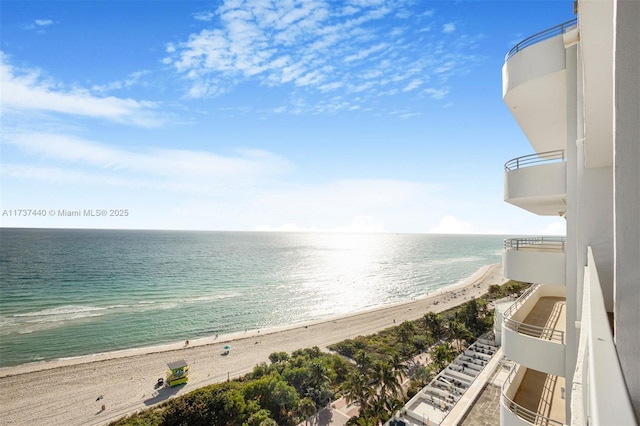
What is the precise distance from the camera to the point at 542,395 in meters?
9.76

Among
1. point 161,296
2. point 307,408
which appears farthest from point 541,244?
point 161,296

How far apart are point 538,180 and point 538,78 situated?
2.41 metres

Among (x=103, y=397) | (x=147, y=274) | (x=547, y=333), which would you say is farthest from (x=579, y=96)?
(x=147, y=274)

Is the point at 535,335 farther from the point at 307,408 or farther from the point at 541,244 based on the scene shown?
the point at 307,408

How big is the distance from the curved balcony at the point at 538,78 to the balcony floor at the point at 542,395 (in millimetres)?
7886

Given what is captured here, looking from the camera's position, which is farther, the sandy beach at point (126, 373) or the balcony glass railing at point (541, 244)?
the sandy beach at point (126, 373)

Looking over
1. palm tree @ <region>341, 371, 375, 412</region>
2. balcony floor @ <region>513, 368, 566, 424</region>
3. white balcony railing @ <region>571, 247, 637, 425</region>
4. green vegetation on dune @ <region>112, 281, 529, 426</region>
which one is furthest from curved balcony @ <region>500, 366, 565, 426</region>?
palm tree @ <region>341, 371, 375, 412</region>

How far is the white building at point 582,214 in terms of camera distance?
4.80 ft

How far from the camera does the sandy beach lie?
2670 cm

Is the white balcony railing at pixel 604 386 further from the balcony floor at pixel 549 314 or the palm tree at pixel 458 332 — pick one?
the palm tree at pixel 458 332

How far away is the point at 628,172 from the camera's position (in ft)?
4.85

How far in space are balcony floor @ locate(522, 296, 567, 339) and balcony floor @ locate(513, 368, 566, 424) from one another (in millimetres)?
1683

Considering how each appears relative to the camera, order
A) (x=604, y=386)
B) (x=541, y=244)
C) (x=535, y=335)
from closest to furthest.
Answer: (x=604, y=386) → (x=535, y=335) → (x=541, y=244)

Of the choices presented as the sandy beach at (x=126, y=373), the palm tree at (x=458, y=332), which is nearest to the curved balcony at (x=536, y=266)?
the sandy beach at (x=126, y=373)
